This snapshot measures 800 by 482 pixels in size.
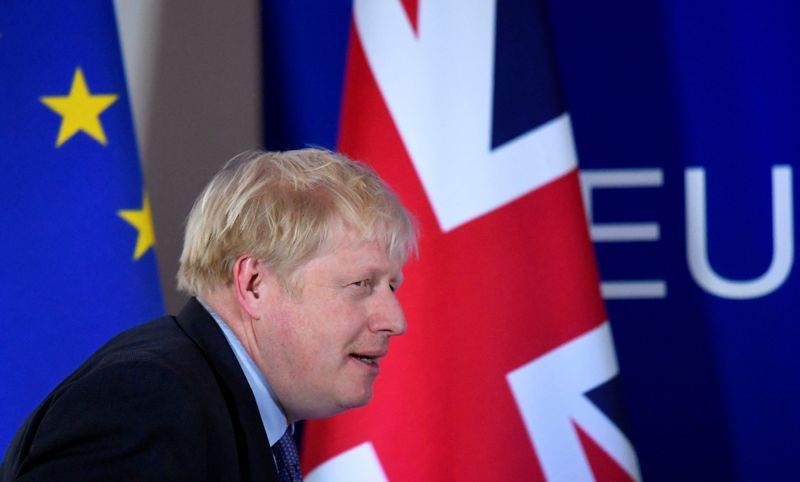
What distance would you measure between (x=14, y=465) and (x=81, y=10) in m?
1.18

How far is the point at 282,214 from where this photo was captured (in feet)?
4.41

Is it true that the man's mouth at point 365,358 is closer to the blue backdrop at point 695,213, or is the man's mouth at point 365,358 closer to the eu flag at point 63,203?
the eu flag at point 63,203

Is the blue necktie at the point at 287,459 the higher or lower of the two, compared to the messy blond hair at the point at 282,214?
lower

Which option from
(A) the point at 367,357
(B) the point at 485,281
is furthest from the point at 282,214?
(B) the point at 485,281

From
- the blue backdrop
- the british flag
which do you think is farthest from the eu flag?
the blue backdrop

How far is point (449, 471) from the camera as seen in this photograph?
2.08m

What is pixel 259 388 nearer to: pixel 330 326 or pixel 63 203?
pixel 330 326

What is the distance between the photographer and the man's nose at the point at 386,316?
4.55 ft

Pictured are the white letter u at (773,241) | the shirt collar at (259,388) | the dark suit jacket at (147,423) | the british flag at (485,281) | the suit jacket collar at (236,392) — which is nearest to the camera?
the dark suit jacket at (147,423)

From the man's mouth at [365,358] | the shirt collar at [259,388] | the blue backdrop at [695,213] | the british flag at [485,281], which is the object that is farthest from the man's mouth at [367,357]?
the blue backdrop at [695,213]

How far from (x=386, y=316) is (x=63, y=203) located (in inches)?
37.9

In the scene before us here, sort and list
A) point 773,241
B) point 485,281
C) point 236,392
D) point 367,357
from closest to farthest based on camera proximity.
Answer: point 236,392
point 367,357
point 485,281
point 773,241

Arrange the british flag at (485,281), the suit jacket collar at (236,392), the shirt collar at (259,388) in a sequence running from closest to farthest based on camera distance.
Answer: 1. the suit jacket collar at (236,392)
2. the shirt collar at (259,388)
3. the british flag at (485,281)

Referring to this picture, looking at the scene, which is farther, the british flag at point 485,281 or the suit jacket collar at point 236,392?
the british flag at point 485,281
